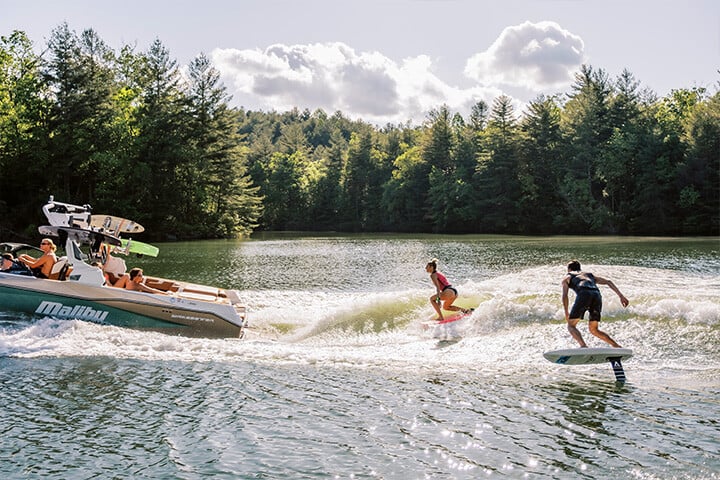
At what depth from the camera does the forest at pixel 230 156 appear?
182ft

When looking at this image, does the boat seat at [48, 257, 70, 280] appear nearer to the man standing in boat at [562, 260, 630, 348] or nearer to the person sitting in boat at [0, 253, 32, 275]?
the person sitting in boat at [0, 253, 32, 275]

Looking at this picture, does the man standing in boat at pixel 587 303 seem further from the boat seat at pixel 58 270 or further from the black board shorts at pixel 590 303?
the boat seat at pixel 58 270

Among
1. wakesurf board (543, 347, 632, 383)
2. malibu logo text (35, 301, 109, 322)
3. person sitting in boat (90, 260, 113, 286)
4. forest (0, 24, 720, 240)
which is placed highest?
forest (0, 24, 720, 240)

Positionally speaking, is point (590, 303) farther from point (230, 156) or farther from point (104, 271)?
point (230, 156)

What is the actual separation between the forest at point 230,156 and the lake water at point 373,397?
41831 mm

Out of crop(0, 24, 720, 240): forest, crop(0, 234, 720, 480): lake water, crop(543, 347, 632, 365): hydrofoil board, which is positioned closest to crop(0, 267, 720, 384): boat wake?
crop(0, 234, 720, 480): lake water

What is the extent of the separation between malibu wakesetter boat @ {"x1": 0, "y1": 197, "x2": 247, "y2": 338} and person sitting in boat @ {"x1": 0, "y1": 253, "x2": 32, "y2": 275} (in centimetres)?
19

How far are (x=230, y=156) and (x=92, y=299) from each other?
2039 inches

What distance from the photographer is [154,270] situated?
29.7m

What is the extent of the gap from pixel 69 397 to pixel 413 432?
5443 mm

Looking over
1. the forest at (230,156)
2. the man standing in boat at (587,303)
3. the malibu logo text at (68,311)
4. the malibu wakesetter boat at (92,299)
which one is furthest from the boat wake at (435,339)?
the forest at (230,156)

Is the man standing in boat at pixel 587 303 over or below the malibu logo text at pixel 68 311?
over

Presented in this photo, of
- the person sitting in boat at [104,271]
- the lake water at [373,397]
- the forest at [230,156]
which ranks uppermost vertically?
the forest at [230,156]

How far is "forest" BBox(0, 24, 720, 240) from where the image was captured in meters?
55.6
